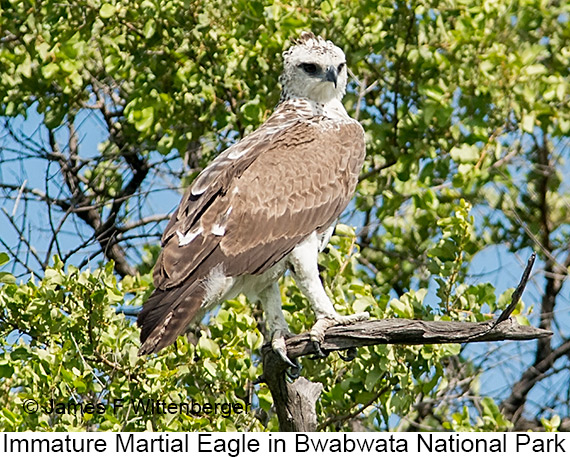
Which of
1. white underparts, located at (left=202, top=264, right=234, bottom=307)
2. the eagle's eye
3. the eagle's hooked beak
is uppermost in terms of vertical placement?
the eagle's eye

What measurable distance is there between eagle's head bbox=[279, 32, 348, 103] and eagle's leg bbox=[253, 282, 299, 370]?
1242mm

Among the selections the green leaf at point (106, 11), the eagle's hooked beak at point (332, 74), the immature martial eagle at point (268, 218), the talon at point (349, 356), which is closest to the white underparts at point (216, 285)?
the immature martial eagle at point (268, 218)

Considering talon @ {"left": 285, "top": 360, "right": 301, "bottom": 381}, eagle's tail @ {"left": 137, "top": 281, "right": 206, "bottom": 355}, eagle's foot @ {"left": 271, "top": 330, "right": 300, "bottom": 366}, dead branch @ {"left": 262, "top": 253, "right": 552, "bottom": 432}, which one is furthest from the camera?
talon @ {"left": 285, "top": 360, "right": 301, "bottom": 381}

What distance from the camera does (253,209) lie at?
6316 mm

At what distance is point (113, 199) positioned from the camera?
8578mm

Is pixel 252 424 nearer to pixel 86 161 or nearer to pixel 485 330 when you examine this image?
pixel 485 330

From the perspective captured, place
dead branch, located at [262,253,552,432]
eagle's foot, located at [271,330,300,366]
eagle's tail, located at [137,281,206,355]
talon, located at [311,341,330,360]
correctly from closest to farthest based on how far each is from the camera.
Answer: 1. dead branch, located at [262,253,552,432]
2. eagle's tail, located at [137,281,206,355]
3. talon, located at [311,341,330,360]
4. eagle's foot, located at [271,330,300,366]

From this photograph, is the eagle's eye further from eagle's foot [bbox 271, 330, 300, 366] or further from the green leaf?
eagle's foot [bbox 271, 330, 300, 366]

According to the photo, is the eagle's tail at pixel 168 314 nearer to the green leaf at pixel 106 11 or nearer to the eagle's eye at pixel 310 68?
the eagle's eye at pixel 310 68

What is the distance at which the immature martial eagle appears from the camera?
593 cm

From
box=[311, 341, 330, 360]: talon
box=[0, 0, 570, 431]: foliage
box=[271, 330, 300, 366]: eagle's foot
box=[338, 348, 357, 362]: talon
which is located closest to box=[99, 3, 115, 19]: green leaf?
box=[0, 0, 570, 431]: foliage

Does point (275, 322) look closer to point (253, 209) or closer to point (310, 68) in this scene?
point (253, 209)

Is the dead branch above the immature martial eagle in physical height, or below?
below
